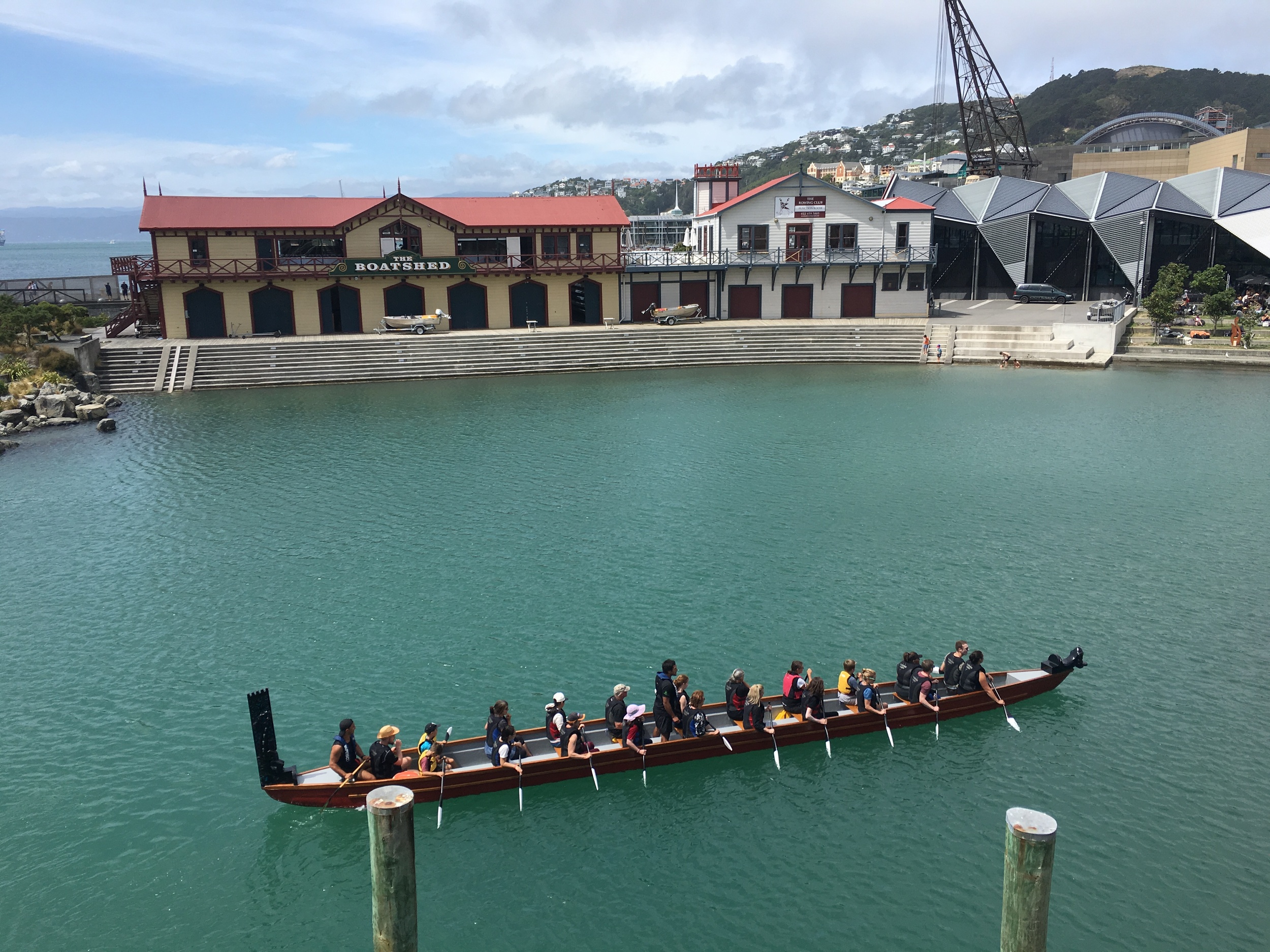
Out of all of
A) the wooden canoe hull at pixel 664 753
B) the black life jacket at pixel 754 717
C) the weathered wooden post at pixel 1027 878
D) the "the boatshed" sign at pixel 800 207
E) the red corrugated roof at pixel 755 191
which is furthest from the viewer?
the "the boatshed" sign at pixel 800 207

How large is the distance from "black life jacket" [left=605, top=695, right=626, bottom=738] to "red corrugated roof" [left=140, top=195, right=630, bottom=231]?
46326 mm

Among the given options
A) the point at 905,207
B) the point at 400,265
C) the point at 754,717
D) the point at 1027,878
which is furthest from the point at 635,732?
the point at 905,207

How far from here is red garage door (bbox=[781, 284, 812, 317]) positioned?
6231 cm

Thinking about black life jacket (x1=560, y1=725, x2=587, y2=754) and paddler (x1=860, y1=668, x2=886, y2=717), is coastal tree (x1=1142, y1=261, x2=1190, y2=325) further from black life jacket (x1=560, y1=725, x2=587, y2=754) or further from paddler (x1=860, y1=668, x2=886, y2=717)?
black life jacket (x1=560, y1=725, x2=587, y2=754)

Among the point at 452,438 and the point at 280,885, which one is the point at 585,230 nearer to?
the point at 452,438

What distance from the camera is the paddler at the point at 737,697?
1669cm

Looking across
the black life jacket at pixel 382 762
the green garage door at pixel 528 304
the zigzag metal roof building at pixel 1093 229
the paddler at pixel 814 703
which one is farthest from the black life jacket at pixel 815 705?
the zigzag metal roof building at pixel 1093 229

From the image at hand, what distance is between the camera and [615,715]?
52.9ft

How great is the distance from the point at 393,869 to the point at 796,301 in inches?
2209

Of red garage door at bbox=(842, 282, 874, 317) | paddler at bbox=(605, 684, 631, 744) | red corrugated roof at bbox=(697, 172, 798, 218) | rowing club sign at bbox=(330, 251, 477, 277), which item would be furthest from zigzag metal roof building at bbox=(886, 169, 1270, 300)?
paddler at bbox=(605, 684, 631, 744)

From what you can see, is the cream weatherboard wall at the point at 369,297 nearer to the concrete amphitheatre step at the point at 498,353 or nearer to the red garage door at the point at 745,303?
the concrete amphitheatre step at the point at 498,353

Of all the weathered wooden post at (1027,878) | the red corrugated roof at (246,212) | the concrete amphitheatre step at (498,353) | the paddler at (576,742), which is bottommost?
the paddler at (576,742)

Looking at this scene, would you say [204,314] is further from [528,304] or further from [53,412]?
[528,304]

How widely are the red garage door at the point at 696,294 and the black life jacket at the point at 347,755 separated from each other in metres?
50.4
